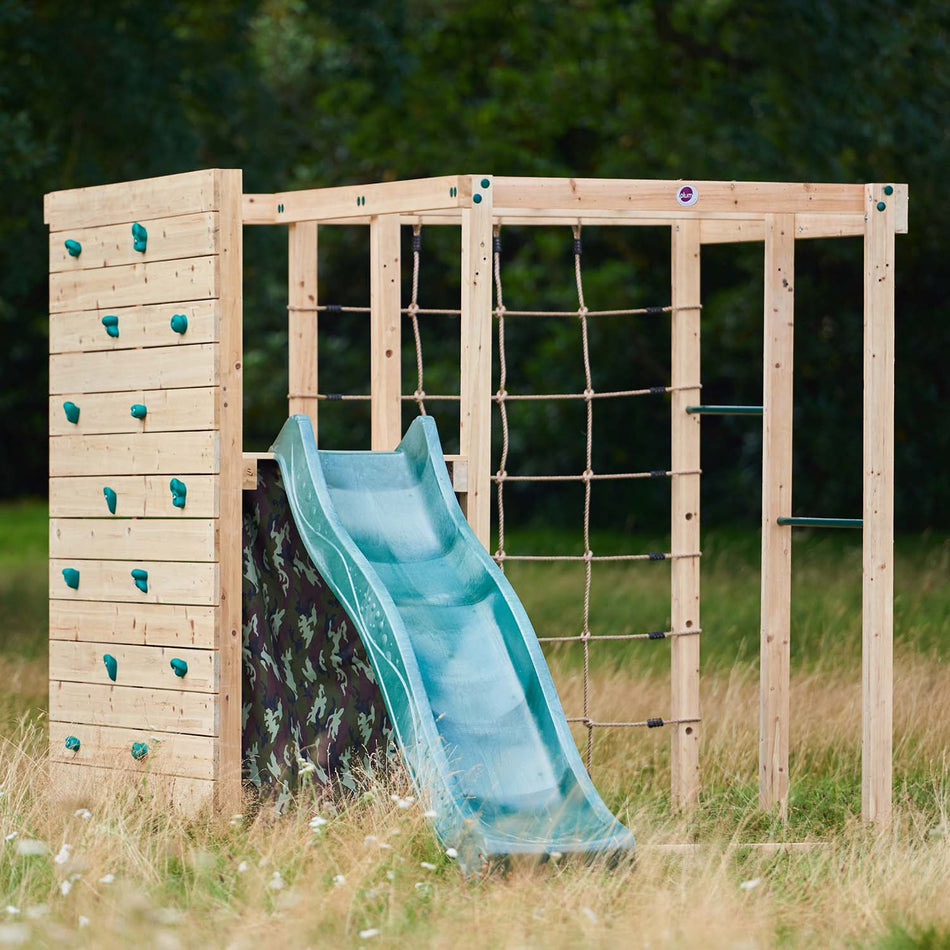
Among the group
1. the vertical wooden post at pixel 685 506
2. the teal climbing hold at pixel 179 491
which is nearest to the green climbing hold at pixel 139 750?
the teal climbing hold at pixel 179 491

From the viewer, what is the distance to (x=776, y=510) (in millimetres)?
6652

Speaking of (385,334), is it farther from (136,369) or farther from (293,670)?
(293,670)

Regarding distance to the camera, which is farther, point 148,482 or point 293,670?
point 148,482

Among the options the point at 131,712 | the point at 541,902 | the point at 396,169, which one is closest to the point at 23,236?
the point at 396,169

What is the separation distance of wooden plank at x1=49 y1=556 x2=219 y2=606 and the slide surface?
410mm

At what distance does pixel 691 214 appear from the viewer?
20.5 feet

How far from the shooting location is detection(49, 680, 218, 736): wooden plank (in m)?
5.87

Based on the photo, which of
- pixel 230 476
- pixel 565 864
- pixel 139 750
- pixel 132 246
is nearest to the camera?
pixel 565 864

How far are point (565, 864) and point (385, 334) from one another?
8.29 ft

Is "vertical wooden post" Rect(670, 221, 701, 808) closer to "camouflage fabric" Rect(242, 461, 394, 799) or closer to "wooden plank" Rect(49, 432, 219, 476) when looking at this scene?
"camouflage fabric" Rect(242, 461, 394, 799)

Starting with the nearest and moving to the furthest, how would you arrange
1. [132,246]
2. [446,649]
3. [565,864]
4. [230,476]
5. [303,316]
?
[565,864] → [446,649] → [230,476] → [132,246] → [303,316]

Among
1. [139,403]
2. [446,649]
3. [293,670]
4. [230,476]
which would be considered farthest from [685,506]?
[139,403]

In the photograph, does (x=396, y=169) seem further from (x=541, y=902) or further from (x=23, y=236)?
(x=541, y=902)

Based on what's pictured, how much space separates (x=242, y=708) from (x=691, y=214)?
2.47 meters
